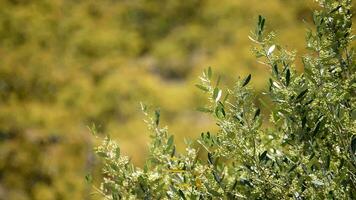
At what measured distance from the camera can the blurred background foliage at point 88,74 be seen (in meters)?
12.5

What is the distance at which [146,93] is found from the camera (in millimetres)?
14047

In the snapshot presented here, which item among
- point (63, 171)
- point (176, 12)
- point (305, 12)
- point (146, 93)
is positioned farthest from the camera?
point (176, 12)

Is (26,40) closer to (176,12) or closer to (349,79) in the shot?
(176,12)

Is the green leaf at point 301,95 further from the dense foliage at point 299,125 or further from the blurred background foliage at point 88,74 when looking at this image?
the blurred background foliage at point 88,74

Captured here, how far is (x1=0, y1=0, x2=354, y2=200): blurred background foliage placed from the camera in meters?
12.5

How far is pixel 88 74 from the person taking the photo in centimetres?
1427

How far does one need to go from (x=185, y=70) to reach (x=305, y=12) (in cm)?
449

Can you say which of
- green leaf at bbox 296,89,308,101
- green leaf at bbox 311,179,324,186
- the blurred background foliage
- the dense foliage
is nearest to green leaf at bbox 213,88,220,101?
the dense foliage

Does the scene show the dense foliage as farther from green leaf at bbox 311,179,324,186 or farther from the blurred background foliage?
the blurred background foliage

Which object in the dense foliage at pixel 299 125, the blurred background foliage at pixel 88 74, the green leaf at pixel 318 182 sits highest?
the blurred background foliage at pixel 88 74

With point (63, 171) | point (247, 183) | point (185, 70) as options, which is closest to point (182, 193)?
point (247, 183)

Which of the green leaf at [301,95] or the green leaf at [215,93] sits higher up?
the green leaf at [215,93]

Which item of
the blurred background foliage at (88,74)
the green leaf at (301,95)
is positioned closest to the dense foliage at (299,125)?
the green leaf at (301,95)

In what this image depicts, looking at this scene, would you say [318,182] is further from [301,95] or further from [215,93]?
[215,93]
